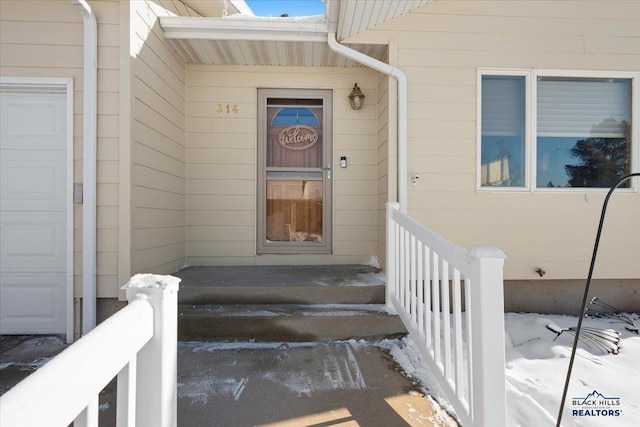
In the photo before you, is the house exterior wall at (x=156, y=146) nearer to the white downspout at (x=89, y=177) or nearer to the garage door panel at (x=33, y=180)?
the white downspout at (x=89, y=177)

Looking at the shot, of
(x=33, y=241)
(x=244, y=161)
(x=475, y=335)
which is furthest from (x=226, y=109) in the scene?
(x=475, y=335)

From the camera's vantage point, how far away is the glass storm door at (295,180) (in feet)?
12.7

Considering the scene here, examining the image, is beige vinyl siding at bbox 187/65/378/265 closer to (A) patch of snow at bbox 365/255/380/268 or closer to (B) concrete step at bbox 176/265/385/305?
(A) patch of snow at bbox 365/255/380/268

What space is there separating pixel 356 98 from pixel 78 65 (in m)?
2.60

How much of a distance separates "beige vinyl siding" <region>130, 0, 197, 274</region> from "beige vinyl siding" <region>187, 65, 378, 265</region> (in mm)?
156

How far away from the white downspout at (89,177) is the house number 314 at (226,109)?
1344 millimetres

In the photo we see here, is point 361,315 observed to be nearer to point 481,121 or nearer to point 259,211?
point 259,211

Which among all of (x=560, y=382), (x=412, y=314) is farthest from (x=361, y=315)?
(x=560, y=382)

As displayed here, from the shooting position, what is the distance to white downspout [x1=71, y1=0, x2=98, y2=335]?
259 cm

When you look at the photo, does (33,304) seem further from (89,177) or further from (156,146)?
(156,146)

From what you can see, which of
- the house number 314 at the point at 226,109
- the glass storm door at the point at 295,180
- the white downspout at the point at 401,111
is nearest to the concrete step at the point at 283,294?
the white downspout at the point at 401,111

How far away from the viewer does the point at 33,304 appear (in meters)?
2.70

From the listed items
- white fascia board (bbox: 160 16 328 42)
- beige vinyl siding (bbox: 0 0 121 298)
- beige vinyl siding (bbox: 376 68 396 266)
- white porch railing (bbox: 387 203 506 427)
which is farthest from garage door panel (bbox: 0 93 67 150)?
white porch railing (bbox: 387 203 506 427)

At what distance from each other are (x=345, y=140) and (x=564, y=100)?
2209mm
